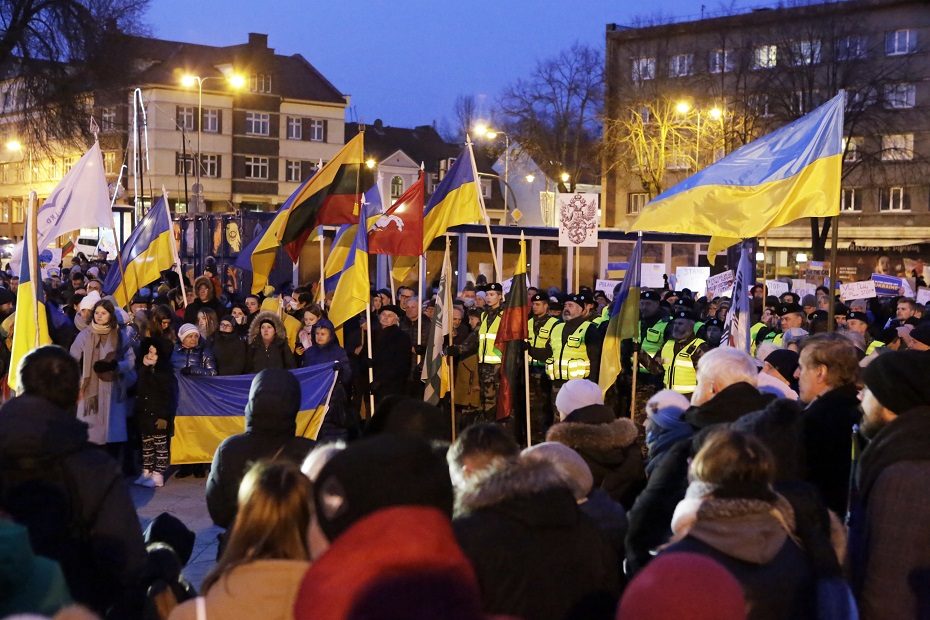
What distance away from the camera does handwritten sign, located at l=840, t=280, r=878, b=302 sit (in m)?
16.8

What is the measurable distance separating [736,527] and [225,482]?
2.60m

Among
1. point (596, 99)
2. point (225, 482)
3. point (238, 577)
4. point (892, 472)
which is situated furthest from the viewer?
point (596, 99)

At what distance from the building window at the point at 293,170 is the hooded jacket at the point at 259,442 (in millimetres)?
70763

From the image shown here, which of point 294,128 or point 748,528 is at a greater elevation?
point 294,128

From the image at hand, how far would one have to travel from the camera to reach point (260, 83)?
73688mm

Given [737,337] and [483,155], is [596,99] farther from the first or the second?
[737,337]

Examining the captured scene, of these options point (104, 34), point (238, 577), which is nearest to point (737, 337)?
point (238, 577)

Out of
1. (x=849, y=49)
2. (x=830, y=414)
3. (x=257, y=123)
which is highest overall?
(x=257, y=123)

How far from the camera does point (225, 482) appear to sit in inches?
203

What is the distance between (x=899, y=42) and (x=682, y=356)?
153 feet

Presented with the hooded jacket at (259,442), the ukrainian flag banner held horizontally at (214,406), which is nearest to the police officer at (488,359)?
the ukrainian flag banner held horizontally at (214,406)

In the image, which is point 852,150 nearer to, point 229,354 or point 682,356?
point 682,356

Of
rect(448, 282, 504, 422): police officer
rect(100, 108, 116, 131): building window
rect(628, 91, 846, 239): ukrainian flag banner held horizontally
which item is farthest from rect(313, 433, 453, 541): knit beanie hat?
rect(100, 108, 116, 131): building window

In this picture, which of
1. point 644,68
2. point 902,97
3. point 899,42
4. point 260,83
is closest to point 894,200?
point 902,97
